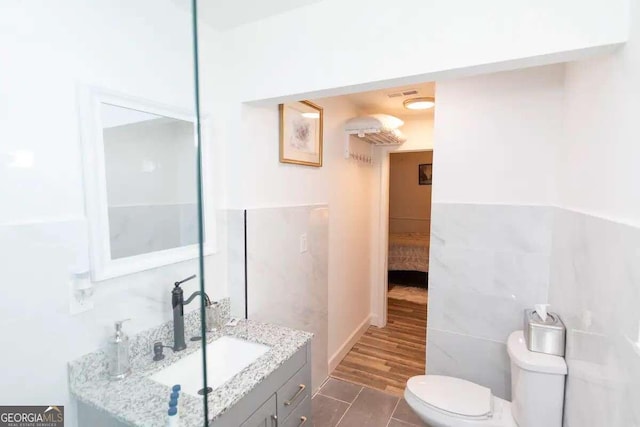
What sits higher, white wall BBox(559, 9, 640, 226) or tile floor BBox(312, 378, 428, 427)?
white wall BBox(559, 9, 640, 226)

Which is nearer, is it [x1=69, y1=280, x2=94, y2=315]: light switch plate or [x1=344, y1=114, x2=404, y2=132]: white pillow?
[x1=69, y1=280, x2=94, y2=315]: light switch plate

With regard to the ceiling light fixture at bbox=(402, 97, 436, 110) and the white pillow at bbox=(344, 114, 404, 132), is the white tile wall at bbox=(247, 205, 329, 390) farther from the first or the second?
the ceiling light fixture at bbox=(402, 97, 436, 110)

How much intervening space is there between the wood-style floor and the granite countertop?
1.47m

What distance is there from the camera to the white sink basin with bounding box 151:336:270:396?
4.08ft

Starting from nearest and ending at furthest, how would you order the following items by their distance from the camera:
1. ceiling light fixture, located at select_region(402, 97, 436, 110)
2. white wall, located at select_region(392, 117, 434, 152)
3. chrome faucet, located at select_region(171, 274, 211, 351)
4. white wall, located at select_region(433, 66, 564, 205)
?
chrome faucet, located at select_region(171, 274, 211, 351) → white wall, located at select_region(433, 66, 564, 205) → ceiling light fixture, located at select_region(402, 97, 436, 110) → white wall, located at select_region(392, 117, 434, 152)

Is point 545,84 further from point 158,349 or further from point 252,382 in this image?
point 158,349

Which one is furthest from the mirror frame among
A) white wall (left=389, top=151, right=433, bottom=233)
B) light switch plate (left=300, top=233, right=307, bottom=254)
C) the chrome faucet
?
white wall (left=389, top=151, right=433, bottom=233)

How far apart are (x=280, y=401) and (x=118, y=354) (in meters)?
0.68

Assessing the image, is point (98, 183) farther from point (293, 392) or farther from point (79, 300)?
point (293, 392)

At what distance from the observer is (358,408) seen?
2244 millimetres

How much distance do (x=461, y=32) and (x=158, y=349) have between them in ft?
5.64

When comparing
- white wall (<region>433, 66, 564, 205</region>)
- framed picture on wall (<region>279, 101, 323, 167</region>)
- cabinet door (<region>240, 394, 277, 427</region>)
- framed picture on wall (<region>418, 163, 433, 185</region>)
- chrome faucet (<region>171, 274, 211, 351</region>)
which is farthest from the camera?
framed picture on wall (<region>418, 163, 433, 185</region>)
